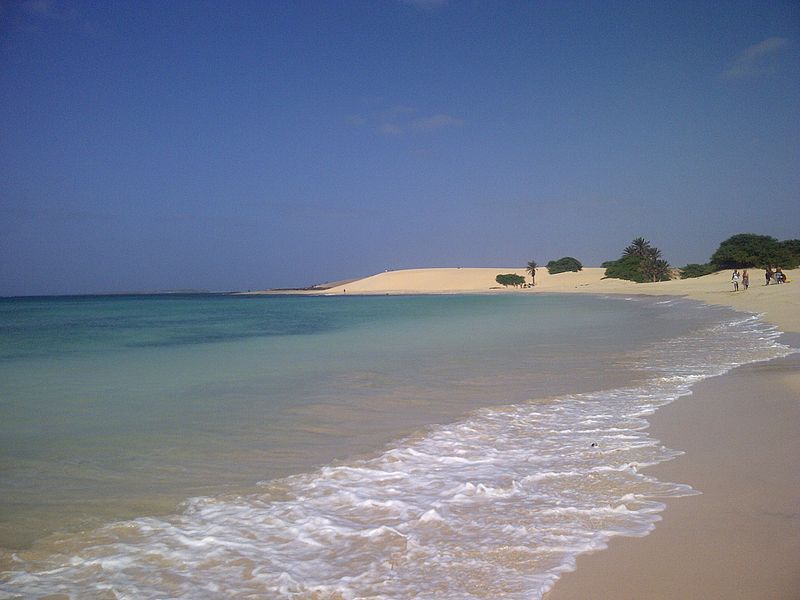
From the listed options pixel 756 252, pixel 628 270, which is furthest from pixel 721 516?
pixel 628 270

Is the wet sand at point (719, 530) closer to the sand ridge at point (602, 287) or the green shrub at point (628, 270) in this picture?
the sand ridge at point (602, 287)

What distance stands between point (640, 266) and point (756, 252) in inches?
665

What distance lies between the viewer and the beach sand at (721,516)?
2463mm

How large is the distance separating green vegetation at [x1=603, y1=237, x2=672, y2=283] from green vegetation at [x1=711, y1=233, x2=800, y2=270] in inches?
401

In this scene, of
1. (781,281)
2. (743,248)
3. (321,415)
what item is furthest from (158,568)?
(743,248)

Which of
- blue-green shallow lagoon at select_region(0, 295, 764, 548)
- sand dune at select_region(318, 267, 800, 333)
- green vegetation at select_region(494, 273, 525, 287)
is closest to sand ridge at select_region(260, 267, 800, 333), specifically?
sand dune at select_region(318, 267, 800, 333)

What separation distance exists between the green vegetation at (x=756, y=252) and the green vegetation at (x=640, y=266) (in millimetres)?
10192

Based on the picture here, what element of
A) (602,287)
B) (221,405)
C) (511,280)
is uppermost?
(511,280)

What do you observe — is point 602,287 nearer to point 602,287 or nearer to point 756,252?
point 602,287

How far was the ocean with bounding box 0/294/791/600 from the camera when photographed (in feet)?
9.05

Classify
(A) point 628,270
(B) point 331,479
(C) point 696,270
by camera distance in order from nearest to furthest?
(B) point 331,479
(C) point 696,270
(A) point 628,270

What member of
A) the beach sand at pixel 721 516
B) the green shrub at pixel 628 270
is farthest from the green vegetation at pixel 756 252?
the beach sand at pixel 721 516

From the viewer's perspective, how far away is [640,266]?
2926 inches

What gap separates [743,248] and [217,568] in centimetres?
6747
